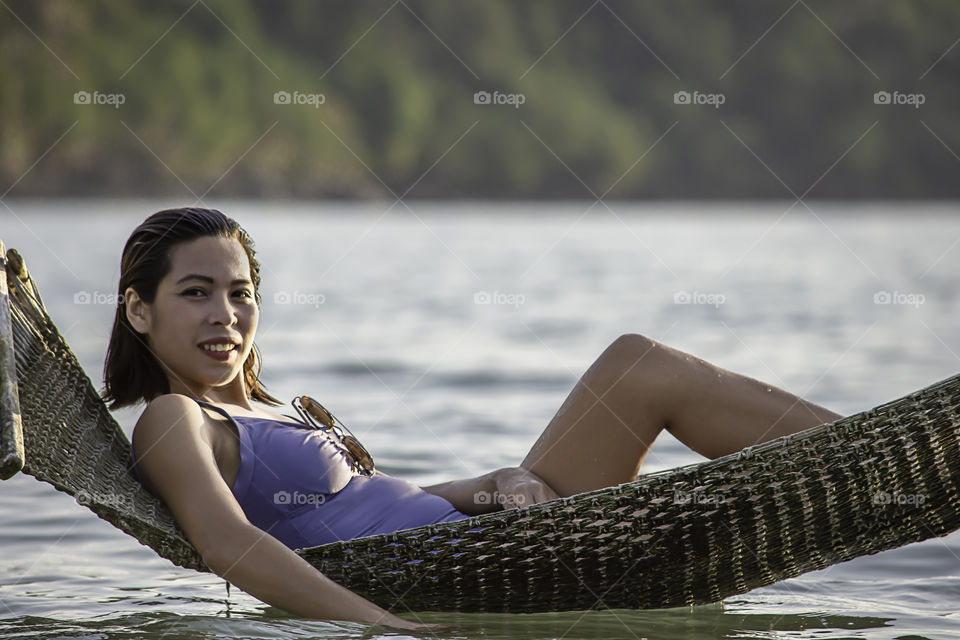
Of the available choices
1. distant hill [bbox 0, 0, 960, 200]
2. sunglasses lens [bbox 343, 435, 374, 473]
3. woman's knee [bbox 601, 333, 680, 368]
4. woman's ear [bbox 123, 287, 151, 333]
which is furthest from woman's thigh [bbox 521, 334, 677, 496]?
distant hill [bbox 0, 0, 960, 200]

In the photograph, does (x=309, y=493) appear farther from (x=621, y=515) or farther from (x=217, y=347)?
(x=621, y=515)

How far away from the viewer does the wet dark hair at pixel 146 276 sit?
126 inches

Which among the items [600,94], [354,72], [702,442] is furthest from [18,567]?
[600,94]

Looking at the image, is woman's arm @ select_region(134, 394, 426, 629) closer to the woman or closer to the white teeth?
the woman

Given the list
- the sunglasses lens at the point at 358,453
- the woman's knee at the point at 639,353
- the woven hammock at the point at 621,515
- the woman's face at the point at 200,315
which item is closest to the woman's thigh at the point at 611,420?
the woman's knee at the point at 639,353

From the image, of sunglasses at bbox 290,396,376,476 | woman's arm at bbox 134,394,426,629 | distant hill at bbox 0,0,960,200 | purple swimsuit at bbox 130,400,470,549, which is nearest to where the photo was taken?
woman's arm at bbox 134,394,426,629

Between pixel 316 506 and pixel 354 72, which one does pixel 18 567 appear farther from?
pixel 354 72

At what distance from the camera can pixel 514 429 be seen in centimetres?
685

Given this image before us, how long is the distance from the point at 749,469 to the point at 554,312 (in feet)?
38.2

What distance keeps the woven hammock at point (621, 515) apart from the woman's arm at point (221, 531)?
11 cm

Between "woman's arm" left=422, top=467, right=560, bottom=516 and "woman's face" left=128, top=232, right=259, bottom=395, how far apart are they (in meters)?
0.78

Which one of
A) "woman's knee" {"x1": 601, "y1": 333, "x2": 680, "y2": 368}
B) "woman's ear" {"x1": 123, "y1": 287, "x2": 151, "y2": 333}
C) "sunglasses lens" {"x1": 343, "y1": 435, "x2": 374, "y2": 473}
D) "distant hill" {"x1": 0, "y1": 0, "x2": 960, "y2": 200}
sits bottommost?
"sunglasses lens" {"x1": 343, "y1": 435, "x2": 374, "y2": 473}

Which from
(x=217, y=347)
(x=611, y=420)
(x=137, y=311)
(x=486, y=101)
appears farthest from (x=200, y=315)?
(x=486, y=101)

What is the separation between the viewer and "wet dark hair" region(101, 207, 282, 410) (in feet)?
10.5
